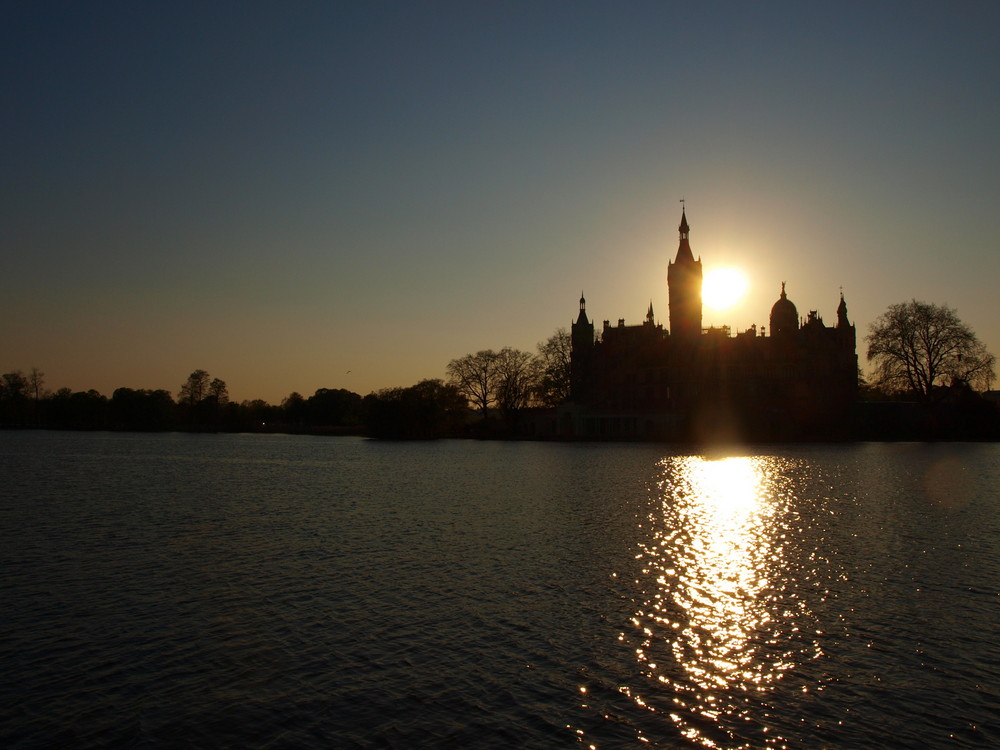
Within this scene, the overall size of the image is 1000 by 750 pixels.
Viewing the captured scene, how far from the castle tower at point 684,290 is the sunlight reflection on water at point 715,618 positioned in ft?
342

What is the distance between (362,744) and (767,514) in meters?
26.0

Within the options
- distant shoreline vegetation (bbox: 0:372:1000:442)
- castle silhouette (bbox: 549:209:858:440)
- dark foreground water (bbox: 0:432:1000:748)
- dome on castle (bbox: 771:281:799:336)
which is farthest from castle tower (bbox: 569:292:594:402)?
dark foreground water (bbox: 0:432:1000:748)

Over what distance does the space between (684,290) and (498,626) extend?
12620 cm

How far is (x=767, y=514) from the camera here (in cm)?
3303

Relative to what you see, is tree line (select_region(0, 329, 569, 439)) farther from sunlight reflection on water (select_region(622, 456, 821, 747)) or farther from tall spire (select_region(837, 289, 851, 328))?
sunlight reflection on water (select_region(622, 456, 821, 747))

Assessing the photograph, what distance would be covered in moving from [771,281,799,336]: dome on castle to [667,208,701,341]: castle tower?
1218 cm

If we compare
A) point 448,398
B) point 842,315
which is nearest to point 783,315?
point 842,315

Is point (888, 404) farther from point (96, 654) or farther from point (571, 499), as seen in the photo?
point (96, 654)

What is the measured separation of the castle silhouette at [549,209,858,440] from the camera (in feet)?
366

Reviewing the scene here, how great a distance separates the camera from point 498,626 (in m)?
15.8

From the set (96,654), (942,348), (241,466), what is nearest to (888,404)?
(942,348)

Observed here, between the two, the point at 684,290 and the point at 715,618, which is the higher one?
the point at 684,290

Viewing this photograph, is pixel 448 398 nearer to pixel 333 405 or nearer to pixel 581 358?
pixel 581 358

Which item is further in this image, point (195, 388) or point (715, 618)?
point (195, 388)
